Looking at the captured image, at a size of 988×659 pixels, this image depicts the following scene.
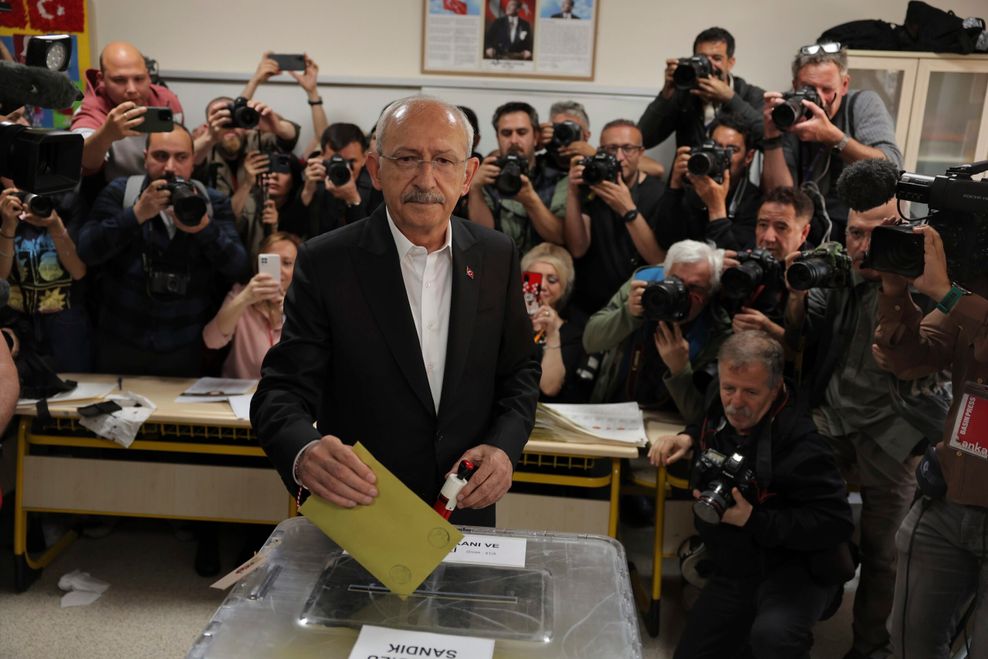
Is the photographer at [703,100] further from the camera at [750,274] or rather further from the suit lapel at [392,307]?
the suit lapel at [392,307]

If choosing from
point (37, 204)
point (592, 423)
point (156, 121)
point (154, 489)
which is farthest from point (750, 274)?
point (37, 204)

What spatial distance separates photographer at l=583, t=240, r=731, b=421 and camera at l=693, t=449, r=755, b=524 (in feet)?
1.60

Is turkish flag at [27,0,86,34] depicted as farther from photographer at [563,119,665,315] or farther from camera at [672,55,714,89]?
camera at [672,55,714,89]

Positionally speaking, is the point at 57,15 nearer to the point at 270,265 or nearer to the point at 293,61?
the point at 293,61

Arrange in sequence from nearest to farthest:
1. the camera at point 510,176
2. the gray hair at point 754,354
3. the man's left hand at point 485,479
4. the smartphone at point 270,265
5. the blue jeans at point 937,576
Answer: the man's left hand at point 485,479 < the blue jeans at point 937,576 < the gray hair at point 754,354 < the smartphone at point 270,265 < the camera at point 510,176

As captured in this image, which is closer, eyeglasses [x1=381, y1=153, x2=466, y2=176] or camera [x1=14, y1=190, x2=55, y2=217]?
eyeglasses [x1=381, y1=153, x2=466, y2=176]

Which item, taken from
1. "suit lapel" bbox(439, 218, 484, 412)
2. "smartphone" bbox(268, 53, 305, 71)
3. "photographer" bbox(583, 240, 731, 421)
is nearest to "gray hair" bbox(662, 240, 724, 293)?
"photographer" bbox(583, 240, 731, 421)

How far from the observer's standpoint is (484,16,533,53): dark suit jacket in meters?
4.49

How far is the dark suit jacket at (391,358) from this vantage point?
61.3 inches

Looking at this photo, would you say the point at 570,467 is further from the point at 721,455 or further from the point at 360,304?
the point at 360,304

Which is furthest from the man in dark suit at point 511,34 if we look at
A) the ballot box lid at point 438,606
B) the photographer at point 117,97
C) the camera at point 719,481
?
the ballot box lid at point 438,606

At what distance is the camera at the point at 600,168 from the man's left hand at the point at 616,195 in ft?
0.08

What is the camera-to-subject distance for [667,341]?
9.67ft

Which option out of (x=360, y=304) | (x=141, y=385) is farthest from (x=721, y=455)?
(x=141, y=385)
